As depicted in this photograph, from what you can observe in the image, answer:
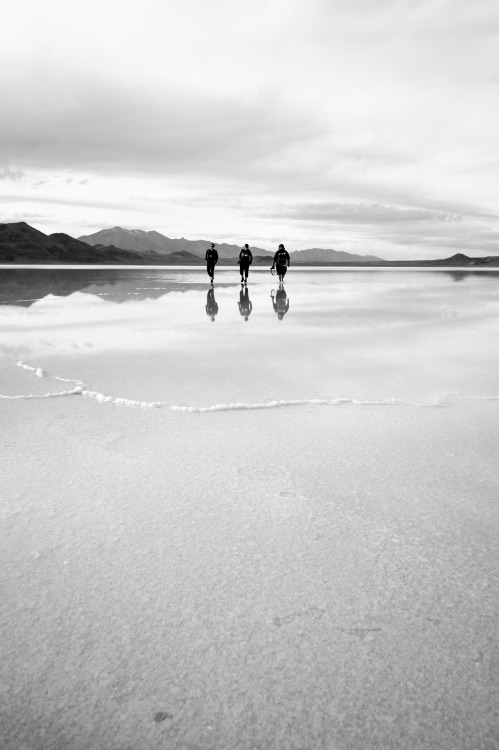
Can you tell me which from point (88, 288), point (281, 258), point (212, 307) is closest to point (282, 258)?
point (281, 258)

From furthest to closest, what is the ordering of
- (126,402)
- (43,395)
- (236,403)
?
(43,395), (236,403), (126,402)

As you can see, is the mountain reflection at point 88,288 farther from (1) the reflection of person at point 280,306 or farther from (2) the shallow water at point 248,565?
(2) the shallow water at point 248,565

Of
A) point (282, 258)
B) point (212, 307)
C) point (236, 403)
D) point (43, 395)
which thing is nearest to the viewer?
point (236, 403)

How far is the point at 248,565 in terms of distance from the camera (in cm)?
288

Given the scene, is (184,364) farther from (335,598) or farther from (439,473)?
(335,598)

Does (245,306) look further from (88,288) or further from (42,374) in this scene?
(88,288)

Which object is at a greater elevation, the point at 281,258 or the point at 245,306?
the point at 281,258

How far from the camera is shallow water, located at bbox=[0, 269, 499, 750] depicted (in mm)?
1993

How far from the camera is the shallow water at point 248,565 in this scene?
1.99 metres

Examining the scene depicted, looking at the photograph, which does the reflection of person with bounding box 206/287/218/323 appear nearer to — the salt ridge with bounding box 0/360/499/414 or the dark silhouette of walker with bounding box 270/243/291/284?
the dark silhouette of walker with bounding box 270/243/291/284

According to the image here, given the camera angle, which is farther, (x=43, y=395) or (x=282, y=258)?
(x=282, y=258)

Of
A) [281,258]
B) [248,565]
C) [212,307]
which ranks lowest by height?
[248,565]

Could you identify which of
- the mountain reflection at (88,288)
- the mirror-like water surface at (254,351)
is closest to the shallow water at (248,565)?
the mirror-like water surface at (254,351)

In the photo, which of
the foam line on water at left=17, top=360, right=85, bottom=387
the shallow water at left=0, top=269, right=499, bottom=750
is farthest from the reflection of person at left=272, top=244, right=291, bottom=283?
the shallow water at left=0, top=269, right=499, bottom=750
